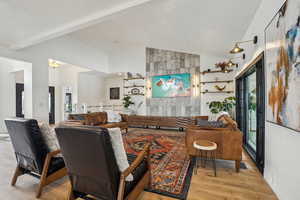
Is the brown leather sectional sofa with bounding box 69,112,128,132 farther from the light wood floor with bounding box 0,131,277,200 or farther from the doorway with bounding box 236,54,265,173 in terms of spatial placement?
the doorway with bounding box 236,54,265,173

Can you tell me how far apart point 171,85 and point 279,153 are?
4684mm

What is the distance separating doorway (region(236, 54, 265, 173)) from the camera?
2.25 meters

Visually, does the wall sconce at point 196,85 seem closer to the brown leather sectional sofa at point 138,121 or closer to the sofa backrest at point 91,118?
the brown leather sectional sofa at point 138,121

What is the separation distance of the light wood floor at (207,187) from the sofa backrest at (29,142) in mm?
311

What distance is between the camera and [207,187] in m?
1.91

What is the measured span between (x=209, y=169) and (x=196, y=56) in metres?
4.66

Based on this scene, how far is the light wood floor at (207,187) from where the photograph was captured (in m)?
1.72

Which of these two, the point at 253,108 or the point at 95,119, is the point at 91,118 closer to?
the point at 95,119

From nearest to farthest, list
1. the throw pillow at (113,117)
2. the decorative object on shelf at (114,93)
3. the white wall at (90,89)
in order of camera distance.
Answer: the throw pillow at (113,117) → the white wall at (90,89) → the decorative object on shelf at (114,93)

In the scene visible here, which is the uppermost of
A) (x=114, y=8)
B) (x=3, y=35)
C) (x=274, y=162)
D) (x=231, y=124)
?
(x=114, y=8)

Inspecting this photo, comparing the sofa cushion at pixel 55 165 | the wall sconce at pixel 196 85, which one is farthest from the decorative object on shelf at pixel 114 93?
the sofa cushion at pixel 55 165

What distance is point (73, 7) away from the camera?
2555mm

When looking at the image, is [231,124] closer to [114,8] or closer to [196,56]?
[114,8]

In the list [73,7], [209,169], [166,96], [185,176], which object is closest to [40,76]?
[73,7]
